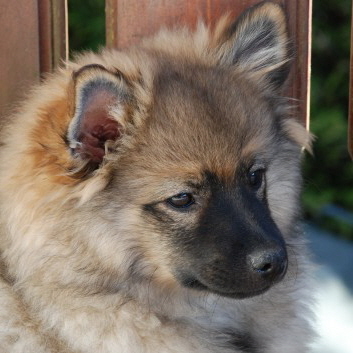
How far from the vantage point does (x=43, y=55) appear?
419 centimetres

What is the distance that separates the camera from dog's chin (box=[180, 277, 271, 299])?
334 cm

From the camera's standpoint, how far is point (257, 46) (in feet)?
12.2

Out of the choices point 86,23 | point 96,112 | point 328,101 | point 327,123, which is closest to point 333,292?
point 327,123

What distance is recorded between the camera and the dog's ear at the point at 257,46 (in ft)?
12.0

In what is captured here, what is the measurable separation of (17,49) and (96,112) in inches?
41.9

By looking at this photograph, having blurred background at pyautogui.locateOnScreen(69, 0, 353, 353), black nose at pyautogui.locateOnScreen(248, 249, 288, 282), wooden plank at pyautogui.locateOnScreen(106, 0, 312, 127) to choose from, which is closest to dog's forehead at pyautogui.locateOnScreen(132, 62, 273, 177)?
black nose at pyautogui.locateOnScreen(248, 249, 288, 282)

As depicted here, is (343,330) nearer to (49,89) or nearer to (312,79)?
(312,79)

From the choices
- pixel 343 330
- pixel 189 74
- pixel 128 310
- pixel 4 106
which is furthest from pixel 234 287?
pixel 343 330

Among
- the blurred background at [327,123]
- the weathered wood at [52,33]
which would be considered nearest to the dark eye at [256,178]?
A: the weathered wood at [52,33]

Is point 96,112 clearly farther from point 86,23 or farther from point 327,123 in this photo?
point 86,23

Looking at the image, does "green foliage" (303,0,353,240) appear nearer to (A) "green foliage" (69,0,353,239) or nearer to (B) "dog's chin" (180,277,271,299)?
(A) "green foliage" (69,0,353,239)

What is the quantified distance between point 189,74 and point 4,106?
1066 millimetres

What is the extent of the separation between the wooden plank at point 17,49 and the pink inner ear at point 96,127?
2.88 feet

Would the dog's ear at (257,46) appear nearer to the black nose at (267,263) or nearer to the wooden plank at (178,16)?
the wooden plank at (178,16)
